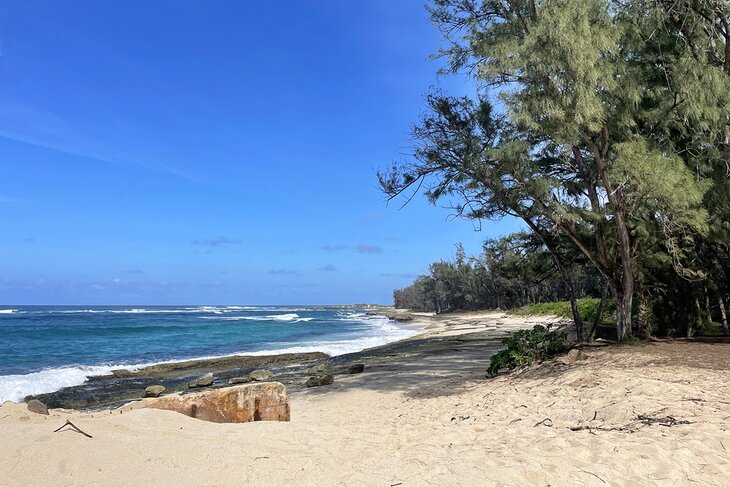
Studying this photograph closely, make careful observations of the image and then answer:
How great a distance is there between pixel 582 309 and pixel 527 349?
49.5ft

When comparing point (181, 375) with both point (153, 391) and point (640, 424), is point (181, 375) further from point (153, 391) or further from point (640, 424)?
point (640, 424)

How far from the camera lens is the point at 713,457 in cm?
434

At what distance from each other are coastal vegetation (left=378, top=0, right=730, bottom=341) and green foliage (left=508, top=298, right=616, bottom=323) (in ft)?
12.6

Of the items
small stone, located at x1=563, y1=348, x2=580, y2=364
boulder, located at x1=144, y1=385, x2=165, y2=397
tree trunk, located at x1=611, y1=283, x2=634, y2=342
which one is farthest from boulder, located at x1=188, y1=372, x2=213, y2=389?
tree trunk, located at x1=611, y1=283, x2=634, y2=342

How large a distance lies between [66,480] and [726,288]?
16862 mm

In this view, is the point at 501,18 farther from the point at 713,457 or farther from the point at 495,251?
the point at 713,457

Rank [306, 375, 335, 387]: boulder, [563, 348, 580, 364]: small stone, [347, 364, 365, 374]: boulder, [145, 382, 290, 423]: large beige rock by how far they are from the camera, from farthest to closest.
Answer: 1. [347, 364, 365, 374]: boulder
2. [306, 375, 335, 387]: boulder
3. [563, 348, 580, 364]: small stone
4. [145, 382, 290, 423]: large beige rock

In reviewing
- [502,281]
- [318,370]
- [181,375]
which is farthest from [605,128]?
[502,281]

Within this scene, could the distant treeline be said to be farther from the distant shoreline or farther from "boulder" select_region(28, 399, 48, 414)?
"boulder" select_region(28, 399, 48, 414)

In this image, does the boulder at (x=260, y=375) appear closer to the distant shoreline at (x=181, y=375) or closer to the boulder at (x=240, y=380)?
the boulder at (x=240, y=380)

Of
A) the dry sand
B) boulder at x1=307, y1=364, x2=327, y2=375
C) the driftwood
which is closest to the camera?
the dry sand

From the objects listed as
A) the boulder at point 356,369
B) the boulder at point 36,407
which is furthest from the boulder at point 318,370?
the boulder at point 36,407

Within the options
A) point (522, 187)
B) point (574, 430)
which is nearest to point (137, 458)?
point (574, 430)

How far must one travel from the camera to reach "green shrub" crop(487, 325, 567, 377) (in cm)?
1080
